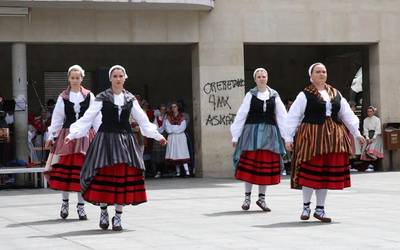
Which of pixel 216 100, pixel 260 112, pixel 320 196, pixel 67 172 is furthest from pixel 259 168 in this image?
pixel 216 100

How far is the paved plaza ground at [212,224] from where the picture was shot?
27.6 feet

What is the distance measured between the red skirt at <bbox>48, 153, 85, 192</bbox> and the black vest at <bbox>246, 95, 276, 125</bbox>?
2452 millimetres

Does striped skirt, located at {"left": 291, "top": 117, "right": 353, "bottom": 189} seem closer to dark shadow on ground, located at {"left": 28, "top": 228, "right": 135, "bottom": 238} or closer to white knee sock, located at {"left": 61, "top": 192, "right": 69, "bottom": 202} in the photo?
dark shadow on ground, located at {"left": 28, "top": 228, "right": 135, "bottom": 238}

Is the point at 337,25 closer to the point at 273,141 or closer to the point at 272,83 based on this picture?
the point at 272,83

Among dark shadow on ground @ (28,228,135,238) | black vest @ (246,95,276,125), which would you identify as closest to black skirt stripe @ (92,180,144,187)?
dark shadow on ground @ (28,228,135,238)

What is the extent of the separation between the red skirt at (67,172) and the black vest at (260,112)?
2.45 metres

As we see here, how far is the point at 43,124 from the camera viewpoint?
21891 mm

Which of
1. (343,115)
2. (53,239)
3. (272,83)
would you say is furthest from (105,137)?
(272,83)

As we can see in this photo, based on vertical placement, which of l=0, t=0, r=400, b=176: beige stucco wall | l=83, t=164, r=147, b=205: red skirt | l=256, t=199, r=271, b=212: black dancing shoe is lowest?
l=256, t=199, r=271, b=212: black dancing shoe

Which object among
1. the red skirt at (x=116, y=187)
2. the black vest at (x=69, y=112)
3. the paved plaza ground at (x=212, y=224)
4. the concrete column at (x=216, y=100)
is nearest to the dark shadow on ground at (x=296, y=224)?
the paved plaza ground at (x=212, y=224)

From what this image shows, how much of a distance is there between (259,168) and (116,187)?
294 centimetres

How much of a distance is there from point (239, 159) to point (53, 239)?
13.1 feet

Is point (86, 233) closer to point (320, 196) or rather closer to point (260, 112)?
point (320, 196)

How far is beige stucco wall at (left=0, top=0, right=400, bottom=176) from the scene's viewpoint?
20.4 m
